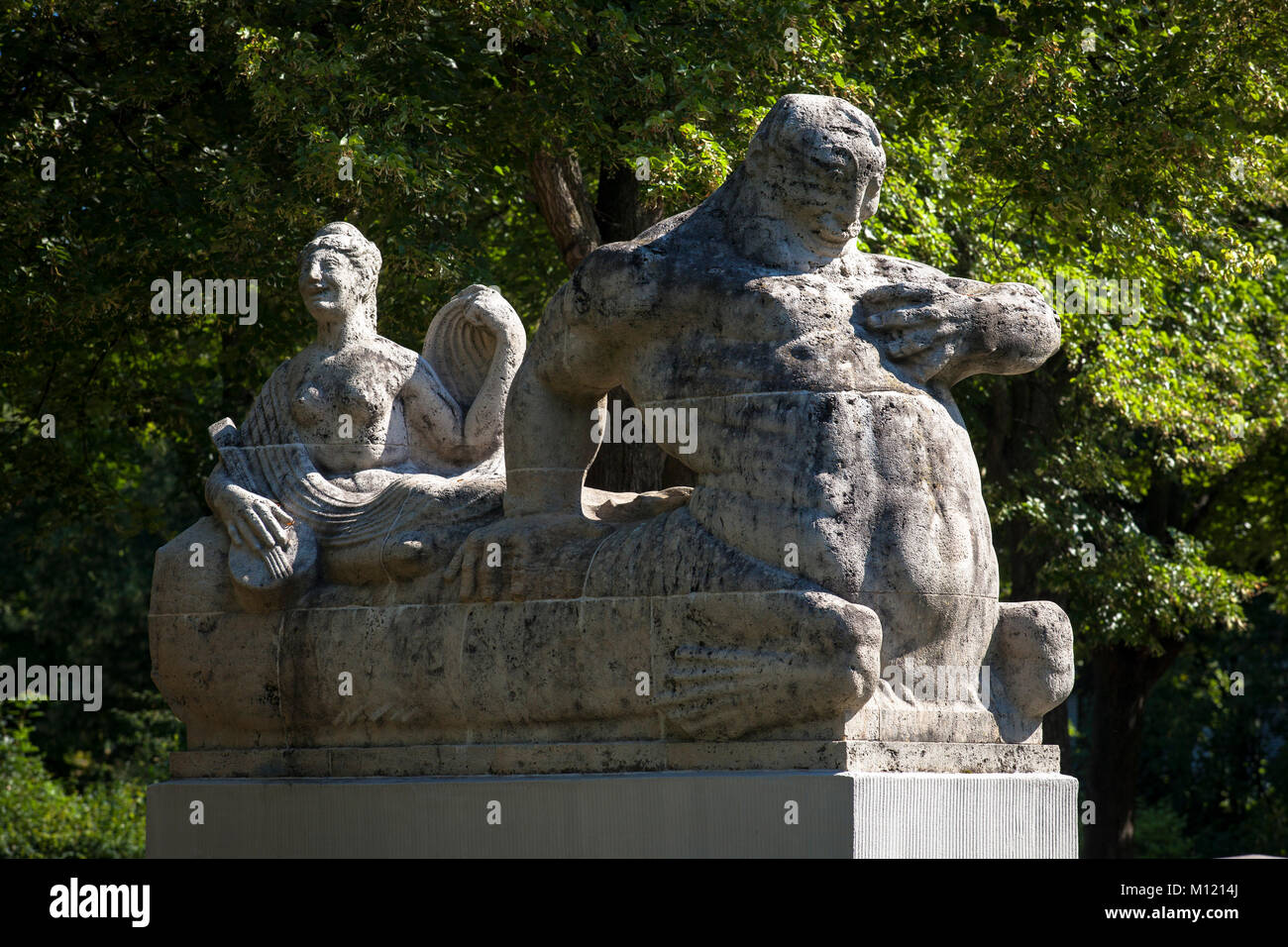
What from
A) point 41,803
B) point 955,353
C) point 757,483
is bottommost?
point 41,803

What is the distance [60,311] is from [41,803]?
748cm

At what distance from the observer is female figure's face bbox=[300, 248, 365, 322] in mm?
7906

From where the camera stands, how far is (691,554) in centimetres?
643

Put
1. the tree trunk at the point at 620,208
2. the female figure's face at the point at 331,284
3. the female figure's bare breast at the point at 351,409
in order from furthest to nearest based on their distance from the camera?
the tree trunk at the point at 620,208 → the female figure's face at the point at 331,284 → the female figure's bare breast at the point at 351,409

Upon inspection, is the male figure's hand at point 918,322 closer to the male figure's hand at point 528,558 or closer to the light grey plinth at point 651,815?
the male figure's hand at point 528,558

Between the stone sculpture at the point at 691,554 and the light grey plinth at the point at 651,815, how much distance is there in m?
0.11

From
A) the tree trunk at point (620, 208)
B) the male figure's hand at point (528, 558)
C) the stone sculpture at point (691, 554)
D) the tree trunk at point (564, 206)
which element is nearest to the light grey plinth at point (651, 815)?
the stone sculpture at point (691, 554)

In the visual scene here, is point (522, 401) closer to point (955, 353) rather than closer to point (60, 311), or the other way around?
point (955, 353)

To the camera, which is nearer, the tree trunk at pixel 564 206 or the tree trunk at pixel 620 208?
the tree trunk at pixel 564 206

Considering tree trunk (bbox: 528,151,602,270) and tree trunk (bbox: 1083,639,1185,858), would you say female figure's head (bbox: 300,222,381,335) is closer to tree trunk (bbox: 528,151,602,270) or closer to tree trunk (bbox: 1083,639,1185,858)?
tree trunk (bbox: 528,151,602,270)

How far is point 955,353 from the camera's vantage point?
6.62m

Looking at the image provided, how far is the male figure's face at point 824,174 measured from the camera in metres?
6.65

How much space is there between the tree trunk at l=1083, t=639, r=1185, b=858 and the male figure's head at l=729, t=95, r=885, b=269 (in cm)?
1072
